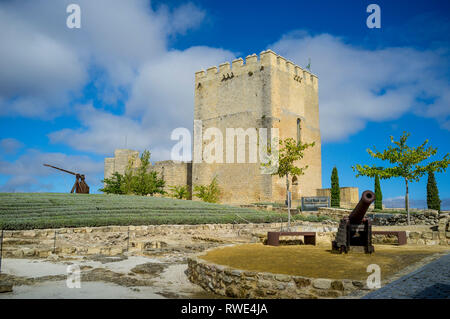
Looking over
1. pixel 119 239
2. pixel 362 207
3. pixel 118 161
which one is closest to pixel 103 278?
pixel 362 207

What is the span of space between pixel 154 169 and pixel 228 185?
8.08m

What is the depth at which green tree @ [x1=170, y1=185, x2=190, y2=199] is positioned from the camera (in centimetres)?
2848

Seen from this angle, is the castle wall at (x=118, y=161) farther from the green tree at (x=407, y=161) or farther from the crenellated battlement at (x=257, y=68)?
the green tree at (x=407, y=161)

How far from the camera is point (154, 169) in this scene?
1264 inches

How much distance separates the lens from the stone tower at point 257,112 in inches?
1040

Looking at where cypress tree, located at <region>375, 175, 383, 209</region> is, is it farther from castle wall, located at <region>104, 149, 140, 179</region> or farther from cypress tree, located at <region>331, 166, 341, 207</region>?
castle wall, located at <region>104, 149, 140, 179</region>

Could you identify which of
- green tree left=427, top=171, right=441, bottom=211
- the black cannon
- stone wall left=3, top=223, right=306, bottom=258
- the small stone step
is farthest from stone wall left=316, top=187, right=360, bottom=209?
the small stone step

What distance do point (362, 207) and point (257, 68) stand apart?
855 inches

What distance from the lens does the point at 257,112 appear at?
27.0 m

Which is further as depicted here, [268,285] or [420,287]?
[268,285]

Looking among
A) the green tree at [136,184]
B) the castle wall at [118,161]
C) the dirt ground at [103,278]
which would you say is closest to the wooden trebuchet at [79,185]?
the green tree at [136,184]

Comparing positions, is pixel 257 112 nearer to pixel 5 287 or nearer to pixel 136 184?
pixel 136 184

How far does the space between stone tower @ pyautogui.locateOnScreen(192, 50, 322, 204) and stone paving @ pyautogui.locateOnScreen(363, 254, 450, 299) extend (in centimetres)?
2052

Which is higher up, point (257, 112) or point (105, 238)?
point (257, 112)
